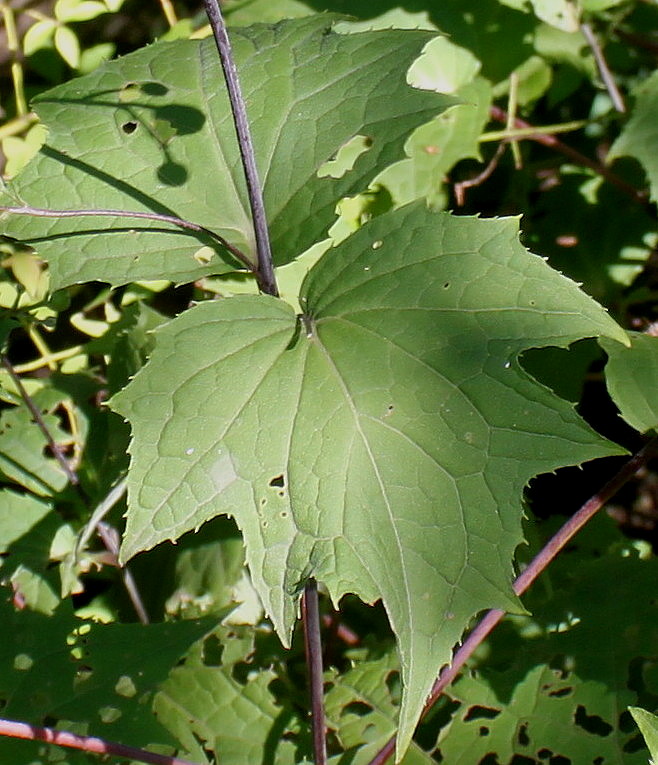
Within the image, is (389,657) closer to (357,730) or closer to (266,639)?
(357,730)

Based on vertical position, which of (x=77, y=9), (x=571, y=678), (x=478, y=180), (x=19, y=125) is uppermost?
(x=77, y=9)

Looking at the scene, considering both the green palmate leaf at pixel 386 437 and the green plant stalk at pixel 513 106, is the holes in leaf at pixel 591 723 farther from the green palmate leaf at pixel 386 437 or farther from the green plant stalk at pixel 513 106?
the green plant stalk at pixel 513 106

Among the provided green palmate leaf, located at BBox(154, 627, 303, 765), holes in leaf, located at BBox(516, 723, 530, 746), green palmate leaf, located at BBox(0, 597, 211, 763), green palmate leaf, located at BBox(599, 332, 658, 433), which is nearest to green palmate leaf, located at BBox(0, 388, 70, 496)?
green palmate leaf, located at BBox(0, 597, 211, 763)

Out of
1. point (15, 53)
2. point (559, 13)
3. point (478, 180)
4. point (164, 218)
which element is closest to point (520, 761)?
point (164, 218)

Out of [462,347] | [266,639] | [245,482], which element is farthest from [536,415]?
[266,639]

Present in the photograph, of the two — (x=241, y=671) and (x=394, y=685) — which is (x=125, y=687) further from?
(x=394, y=685)

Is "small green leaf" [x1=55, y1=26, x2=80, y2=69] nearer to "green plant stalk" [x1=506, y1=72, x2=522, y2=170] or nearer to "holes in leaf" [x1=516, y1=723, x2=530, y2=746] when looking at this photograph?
"green plant stalk" [x1=506, y1=72, x2=522, y2=170]
